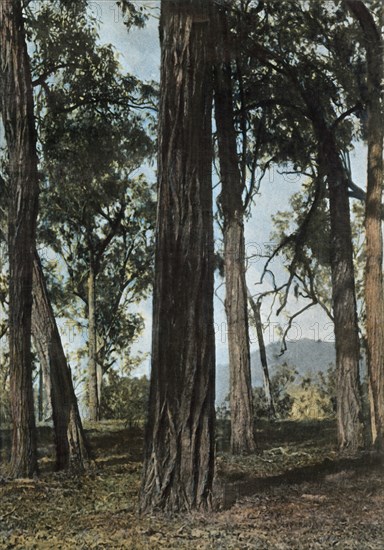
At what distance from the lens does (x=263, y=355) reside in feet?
17.6

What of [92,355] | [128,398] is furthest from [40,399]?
[128,398]

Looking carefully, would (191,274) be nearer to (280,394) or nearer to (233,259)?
(233,259)

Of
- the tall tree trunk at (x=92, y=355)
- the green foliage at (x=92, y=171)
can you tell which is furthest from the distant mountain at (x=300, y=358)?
the tall tree trunk at (x=92, y=355)

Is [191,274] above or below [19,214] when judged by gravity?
below

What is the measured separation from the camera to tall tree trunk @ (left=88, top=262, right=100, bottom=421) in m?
5.25

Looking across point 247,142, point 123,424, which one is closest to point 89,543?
point 123,424

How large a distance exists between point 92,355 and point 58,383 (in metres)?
0.33

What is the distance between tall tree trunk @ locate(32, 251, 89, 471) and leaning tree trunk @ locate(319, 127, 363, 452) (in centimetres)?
189

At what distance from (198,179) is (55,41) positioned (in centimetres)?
181

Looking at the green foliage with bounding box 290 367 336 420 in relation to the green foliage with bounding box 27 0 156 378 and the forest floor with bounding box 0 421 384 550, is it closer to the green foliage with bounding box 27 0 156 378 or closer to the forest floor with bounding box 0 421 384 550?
the forest floor with bounding box 0 421 384 550

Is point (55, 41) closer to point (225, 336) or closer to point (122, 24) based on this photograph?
point (122, 24)

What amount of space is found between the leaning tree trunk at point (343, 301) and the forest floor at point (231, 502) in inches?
7.0

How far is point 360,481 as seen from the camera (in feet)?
17.6

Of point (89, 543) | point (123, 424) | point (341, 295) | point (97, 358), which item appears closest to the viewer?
point (89, 543)
